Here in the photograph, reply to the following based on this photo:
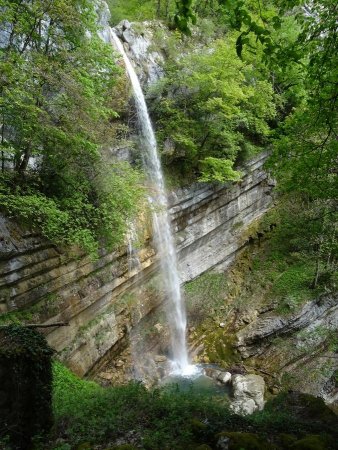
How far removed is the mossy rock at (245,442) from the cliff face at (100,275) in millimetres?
5398

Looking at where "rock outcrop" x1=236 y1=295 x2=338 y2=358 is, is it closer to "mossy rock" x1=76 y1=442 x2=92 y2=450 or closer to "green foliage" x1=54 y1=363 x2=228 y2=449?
"green foliage" x1=54 y1=363 x2=228 y2=449

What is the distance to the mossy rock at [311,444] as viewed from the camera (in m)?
4.41

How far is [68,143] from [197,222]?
7722 millimetres

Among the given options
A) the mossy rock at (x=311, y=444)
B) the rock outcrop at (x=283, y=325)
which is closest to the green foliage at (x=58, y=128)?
the mossy rock at (x=311, y=444)

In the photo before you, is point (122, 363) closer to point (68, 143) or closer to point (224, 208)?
point (68, 143)

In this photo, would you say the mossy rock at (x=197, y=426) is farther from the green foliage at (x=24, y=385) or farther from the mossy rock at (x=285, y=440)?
the green foliage at (x=24, y=385)

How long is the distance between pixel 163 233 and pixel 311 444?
9647mm

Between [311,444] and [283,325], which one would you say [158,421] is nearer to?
[311,444]

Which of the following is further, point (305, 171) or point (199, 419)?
point (305, 171)

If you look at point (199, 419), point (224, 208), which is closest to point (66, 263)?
point (199, 419)

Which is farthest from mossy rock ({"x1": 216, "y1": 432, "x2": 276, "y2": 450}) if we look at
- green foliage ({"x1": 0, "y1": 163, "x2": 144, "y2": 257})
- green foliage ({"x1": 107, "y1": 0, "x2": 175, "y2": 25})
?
green foliage ({"x1": 107, "y1": 0, "x2": 175, "y2": 25})

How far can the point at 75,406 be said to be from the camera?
6.36 metres

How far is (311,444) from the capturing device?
14.7 ft

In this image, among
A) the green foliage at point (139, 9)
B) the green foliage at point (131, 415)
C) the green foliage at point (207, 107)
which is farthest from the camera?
the green foliage at point (139, 9)
